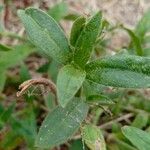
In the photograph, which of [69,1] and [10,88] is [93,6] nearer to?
[69,1]

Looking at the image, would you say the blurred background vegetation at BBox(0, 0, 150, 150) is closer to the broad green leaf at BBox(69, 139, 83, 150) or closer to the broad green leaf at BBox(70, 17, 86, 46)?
the broad green leaf at BBox(69, 139, 83, 150)

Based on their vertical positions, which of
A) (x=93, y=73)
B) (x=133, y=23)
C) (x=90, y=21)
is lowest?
(x=133, y=23)

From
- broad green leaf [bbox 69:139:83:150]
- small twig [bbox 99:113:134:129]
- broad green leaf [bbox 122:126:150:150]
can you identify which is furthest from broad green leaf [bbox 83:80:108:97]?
small twig [bbox 99:113:134:129]

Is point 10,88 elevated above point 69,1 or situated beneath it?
situated beneath

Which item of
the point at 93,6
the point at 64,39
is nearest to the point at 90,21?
the point at 64,39

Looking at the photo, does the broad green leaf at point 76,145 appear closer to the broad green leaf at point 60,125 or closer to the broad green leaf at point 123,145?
the broad green leaf at point 123,145

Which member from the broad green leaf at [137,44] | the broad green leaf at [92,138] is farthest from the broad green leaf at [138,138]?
the broad green leaf at [137,44]
